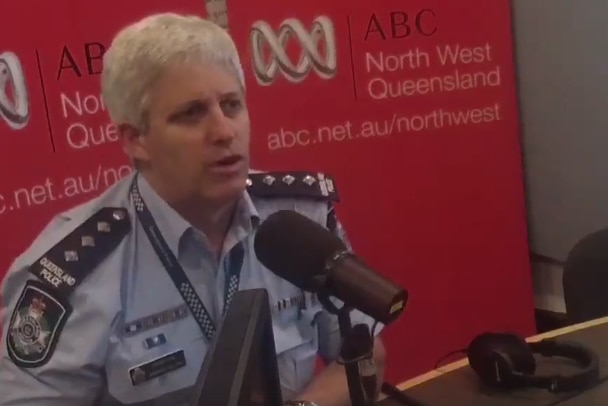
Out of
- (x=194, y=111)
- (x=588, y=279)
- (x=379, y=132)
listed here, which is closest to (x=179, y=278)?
(x=194, y=111)

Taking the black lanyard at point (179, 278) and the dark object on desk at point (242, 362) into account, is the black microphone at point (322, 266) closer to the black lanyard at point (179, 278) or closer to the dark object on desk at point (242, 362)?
the dark object on desk at point (242, 362)

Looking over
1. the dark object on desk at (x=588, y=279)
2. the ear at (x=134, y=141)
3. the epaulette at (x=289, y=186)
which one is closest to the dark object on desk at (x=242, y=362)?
the ear at (x=134, y=141)

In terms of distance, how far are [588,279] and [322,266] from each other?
46.4 inches

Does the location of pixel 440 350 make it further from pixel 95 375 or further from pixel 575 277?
pixel 95 375

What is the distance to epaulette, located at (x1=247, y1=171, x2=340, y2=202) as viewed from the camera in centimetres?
159

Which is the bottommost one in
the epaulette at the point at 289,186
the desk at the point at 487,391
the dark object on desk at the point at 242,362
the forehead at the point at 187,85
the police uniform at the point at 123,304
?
the desk at the point at 487,391

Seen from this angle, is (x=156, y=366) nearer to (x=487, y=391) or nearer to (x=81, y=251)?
(x=81, y=251)

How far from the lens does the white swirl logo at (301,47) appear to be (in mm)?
2328

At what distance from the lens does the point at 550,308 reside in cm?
299

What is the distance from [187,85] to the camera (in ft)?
4.35

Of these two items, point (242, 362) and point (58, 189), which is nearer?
point (242, 362)

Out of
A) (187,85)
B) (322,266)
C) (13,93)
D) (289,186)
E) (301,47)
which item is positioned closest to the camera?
(322,266)

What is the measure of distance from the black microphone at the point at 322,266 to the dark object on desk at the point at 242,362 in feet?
0.52

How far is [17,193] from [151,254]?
72 centimetres
